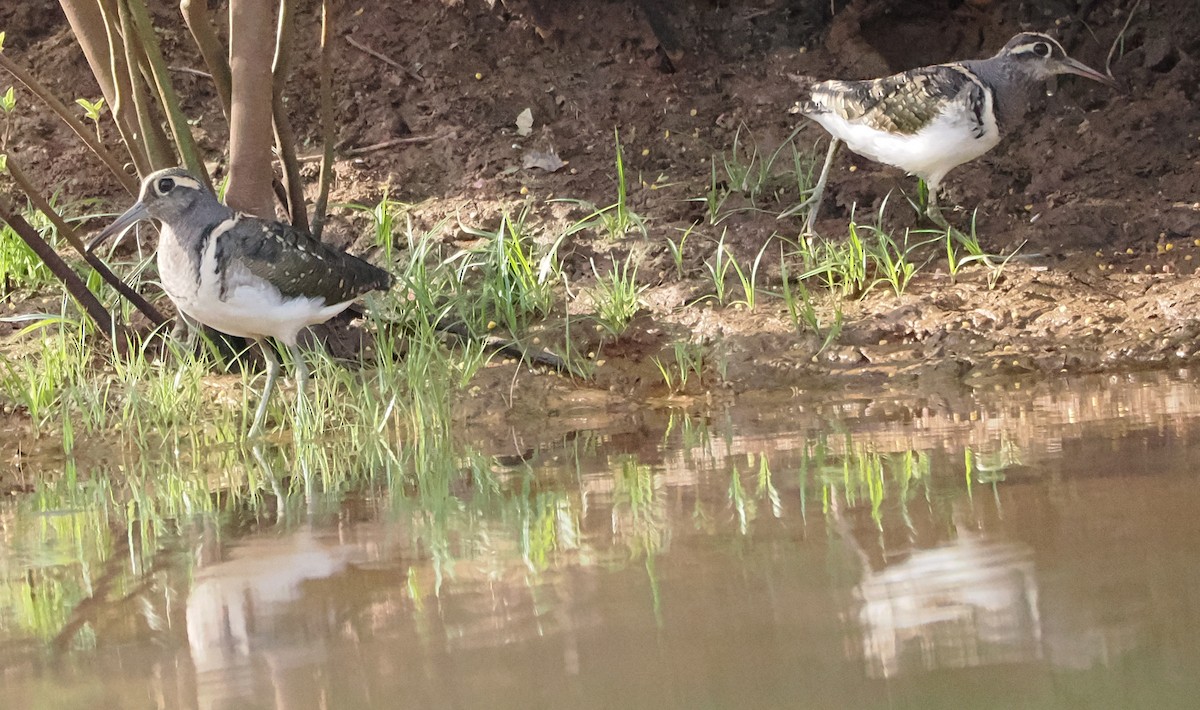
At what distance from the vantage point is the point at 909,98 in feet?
20.6

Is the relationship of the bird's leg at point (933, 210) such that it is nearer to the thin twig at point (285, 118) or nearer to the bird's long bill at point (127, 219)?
the thin twig at point (285, 118)

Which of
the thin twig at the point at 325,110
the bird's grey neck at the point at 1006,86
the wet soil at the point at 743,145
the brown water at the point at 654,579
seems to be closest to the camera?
the brown water at the point at 654,579

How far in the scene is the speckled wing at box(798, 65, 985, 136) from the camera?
20.4ft

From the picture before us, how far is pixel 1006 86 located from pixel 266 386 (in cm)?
377

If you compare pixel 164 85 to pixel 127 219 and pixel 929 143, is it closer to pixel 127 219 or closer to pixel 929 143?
pixel 127 219

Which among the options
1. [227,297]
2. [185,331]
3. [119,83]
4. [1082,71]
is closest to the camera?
[227,297]

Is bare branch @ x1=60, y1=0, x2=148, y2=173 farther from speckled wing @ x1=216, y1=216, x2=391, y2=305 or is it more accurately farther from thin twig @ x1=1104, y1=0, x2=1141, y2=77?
thin twig @ x1=1104, y1=0, x2=1141, y2=77

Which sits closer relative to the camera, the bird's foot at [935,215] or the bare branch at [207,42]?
the bare branch at [207,42]

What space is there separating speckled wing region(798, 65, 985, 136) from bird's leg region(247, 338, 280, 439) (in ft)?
9.79

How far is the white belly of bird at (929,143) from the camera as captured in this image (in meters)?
6.15

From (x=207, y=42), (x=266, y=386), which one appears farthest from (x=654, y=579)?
(x=207, y=42)

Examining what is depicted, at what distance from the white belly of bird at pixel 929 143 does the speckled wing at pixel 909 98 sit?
0.11ft

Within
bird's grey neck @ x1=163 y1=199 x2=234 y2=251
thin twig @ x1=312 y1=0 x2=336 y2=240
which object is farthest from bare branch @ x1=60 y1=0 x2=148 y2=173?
thin twig @ x1=312 y1=0 x2=336 y2=240

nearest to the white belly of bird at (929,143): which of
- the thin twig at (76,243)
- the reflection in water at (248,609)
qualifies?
the thin twig at (76,243)
